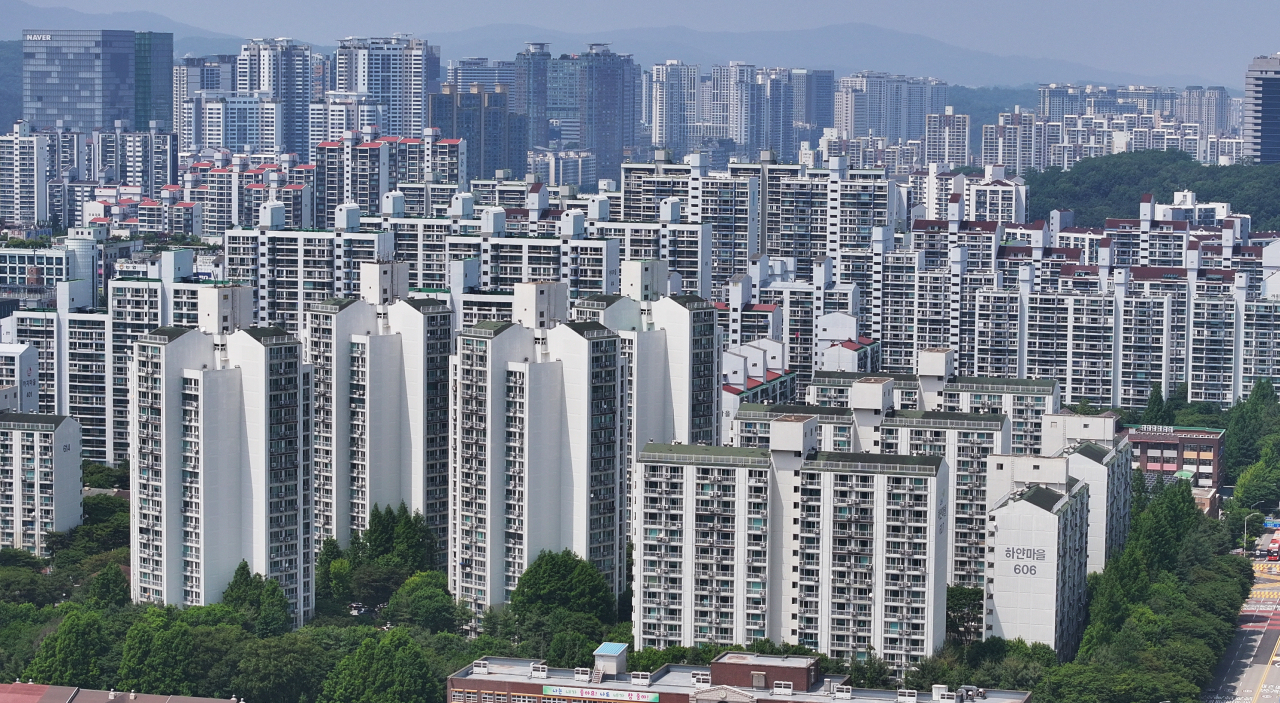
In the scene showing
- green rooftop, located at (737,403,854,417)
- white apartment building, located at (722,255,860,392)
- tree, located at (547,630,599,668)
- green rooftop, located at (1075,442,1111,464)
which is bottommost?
tree, located at (547,630,599,668)

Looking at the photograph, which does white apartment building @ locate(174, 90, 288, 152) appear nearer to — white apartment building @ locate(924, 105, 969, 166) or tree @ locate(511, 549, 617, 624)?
white apartment building @ locate(924, 105, 969, 166)

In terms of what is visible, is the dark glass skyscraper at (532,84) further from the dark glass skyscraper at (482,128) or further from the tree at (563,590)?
the tree at (563,590)

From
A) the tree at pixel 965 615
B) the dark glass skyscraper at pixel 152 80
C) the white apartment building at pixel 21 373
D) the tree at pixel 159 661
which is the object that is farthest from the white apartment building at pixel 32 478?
the dark glass skyscraper at pixel 152 80

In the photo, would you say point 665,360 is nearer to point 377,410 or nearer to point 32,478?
point 377,410

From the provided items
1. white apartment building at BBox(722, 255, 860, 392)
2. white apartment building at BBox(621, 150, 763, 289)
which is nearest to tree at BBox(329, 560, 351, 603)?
white apartment building at BBox(722, 255, 860, 392)

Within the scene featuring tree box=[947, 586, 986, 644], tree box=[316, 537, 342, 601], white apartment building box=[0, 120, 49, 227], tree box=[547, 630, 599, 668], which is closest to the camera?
tree box=[547, 630, 599, 668]

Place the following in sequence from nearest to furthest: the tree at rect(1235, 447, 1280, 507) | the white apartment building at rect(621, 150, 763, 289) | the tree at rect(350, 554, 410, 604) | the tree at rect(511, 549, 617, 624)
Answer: the tree at rect(511, 549, 617, 624) < the tree at rect(350, 554, 410, 604) < the tree at rect(1235, 447, 1280, 507) < the white apartment building at rect(621, 150, 763, 289)

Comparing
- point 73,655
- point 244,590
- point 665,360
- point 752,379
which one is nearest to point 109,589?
point 244,590

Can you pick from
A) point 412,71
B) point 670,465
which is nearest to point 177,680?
point 670,465
